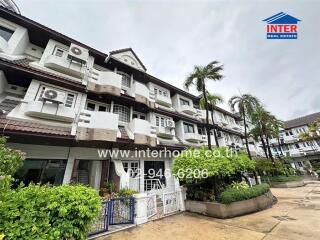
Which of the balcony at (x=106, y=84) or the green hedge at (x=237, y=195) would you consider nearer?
the green hedge at (x=237, y=195)

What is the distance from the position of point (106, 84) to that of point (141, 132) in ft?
15.0

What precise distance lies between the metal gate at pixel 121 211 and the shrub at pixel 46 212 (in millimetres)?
3438

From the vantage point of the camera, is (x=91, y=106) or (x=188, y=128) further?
(x=188, y=128)

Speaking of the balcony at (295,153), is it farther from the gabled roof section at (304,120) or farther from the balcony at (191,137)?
the balcony at (191,137)

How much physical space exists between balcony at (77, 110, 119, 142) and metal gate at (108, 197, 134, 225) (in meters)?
3.80

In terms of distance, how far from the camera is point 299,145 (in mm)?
34594

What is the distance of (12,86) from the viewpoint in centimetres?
992

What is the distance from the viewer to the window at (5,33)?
384 inches

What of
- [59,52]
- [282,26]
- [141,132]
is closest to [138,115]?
[141,132]

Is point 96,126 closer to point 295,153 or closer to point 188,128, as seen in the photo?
point 188,128

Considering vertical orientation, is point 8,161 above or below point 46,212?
above

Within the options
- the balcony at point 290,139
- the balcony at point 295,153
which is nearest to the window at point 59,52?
the balcony at point 295,153

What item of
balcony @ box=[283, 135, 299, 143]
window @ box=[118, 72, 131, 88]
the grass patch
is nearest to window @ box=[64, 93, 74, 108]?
window @ box=[118, 72, 131, 88]

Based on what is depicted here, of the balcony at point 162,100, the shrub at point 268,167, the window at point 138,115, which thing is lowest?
the shrub at point 268,167
